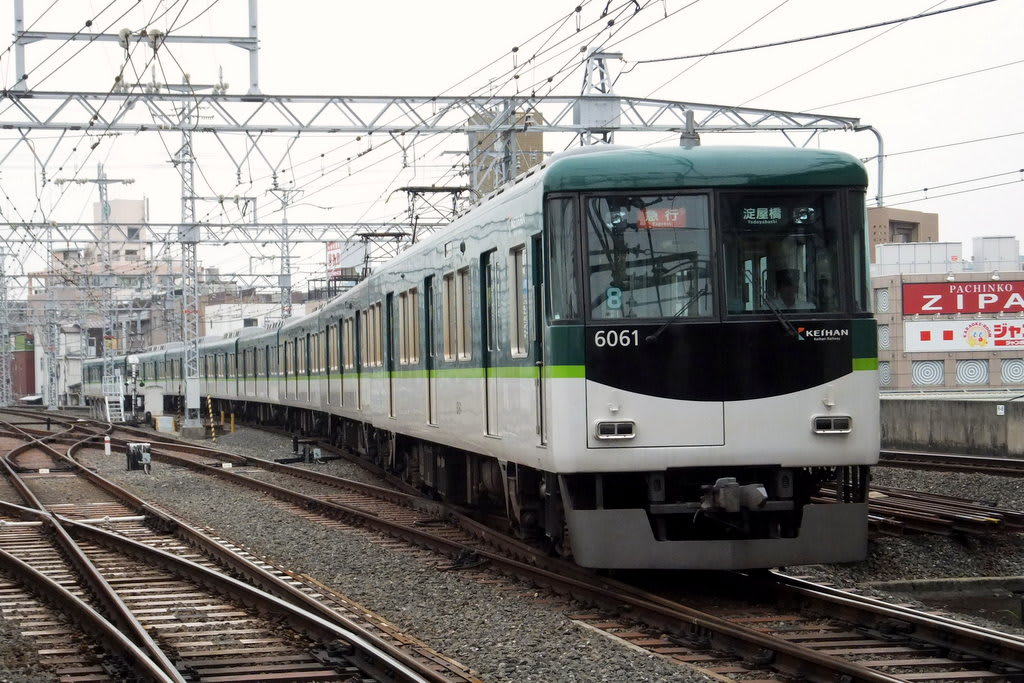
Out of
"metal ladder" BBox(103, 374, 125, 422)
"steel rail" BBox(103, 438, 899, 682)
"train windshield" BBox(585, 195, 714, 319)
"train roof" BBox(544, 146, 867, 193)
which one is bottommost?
"steel rail" BBox(103, 438, 899, 682)

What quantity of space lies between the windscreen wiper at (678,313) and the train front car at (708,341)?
15 mm

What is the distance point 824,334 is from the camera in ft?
27.3

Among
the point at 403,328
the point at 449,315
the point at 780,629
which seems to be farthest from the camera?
the point at 403,328

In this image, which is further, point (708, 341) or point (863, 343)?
point (863, 343)

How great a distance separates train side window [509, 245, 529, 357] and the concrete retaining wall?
1326 cm

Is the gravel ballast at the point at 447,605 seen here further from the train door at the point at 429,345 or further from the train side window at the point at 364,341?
the train side window at the point at 364,341

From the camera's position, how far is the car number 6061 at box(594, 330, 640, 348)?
822cm

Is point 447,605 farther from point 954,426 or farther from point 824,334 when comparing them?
point 954,426

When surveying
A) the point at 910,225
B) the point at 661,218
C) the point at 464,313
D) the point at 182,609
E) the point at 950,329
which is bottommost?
the point at 182,609

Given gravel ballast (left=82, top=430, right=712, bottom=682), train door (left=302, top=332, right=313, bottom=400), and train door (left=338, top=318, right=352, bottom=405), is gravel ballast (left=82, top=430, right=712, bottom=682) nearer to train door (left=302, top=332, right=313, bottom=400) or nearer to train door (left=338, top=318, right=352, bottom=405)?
train door (left=338, top=318, right=352, bottom=405)

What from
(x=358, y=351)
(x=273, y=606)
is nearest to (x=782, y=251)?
(x=273, y=606)

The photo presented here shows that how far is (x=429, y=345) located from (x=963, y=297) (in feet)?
86.4

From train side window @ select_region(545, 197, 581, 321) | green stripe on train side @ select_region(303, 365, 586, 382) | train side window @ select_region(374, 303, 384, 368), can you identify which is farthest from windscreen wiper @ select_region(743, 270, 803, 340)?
train side window @ select_region(374, 303, 384, 368)

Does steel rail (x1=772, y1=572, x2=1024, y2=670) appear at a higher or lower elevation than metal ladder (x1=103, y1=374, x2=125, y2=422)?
lower
